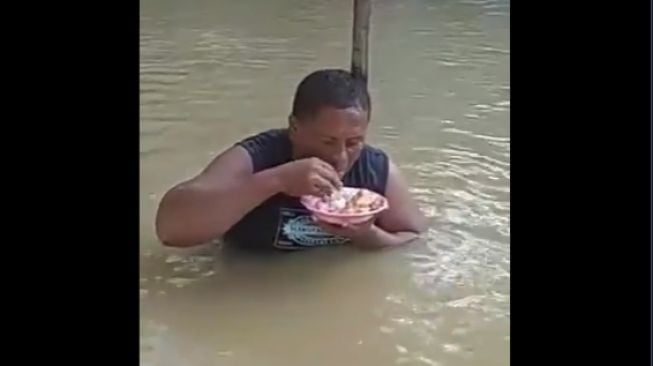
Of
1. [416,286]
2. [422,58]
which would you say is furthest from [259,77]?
[416,286]

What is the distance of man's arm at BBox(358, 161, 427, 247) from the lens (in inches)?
42.5

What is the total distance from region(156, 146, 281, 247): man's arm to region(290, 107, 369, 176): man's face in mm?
51

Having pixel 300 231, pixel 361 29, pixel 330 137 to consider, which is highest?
pixel 361 29

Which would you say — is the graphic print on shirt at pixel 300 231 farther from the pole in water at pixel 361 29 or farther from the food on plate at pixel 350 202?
the pole in water at pixel 361 29

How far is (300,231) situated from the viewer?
106 cm

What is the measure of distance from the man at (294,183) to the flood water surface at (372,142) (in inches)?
0.6

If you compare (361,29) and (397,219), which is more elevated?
(361,29)

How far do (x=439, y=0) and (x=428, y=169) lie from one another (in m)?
0.22

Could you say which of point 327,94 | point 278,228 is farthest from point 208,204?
point 327,94

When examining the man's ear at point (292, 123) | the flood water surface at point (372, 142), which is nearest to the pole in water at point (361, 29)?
the flood water surface at point (372, 142)

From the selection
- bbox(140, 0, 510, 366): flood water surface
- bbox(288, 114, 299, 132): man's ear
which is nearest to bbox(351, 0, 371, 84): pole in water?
bbox(140, 0, 510, 366): flood water surface

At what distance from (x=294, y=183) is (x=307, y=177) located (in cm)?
2

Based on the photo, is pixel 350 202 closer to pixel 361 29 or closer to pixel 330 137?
pixel 330 137
